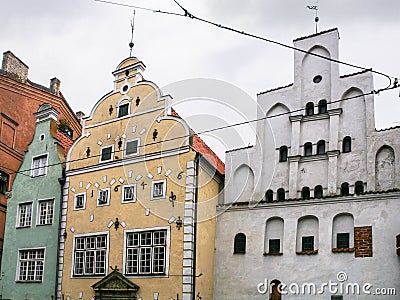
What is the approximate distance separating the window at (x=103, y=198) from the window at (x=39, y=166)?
12.8 feet

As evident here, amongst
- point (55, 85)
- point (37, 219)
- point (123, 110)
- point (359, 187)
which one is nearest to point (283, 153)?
point (359, 187)

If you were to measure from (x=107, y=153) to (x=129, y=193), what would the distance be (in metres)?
2.41

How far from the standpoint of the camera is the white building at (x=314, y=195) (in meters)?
18.3

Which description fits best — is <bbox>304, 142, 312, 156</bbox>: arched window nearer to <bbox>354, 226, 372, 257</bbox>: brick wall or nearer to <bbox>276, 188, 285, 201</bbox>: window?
<bbox>276, 188, 285, 201</bbox>: window

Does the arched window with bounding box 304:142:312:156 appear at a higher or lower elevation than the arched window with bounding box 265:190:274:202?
higher

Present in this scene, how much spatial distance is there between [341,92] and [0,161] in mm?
17855

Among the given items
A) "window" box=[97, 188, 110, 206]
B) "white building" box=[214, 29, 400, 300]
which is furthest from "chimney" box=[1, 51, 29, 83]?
"white building" box=[214, 29, 400, 300]

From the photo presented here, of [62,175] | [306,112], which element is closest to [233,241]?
[306,112]

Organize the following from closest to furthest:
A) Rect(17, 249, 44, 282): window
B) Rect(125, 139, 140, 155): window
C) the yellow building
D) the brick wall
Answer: the brick wall → the yellow building → Rect(125, 139, 140, 155): window → Rect(17, 249, 44, 282): window

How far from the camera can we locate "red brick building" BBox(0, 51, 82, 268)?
28344 millimetres

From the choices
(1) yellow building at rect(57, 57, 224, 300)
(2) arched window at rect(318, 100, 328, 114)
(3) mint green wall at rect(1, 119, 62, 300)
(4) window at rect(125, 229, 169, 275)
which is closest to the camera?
(1) yellow building at rect(57, 57, 224, 300)

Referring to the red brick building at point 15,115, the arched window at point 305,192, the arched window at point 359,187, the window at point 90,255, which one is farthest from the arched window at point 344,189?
the red brick building at point 15,115

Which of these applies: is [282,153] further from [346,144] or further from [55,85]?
[55,85]

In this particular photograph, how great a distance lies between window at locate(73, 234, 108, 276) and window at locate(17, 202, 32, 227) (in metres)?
3.29
